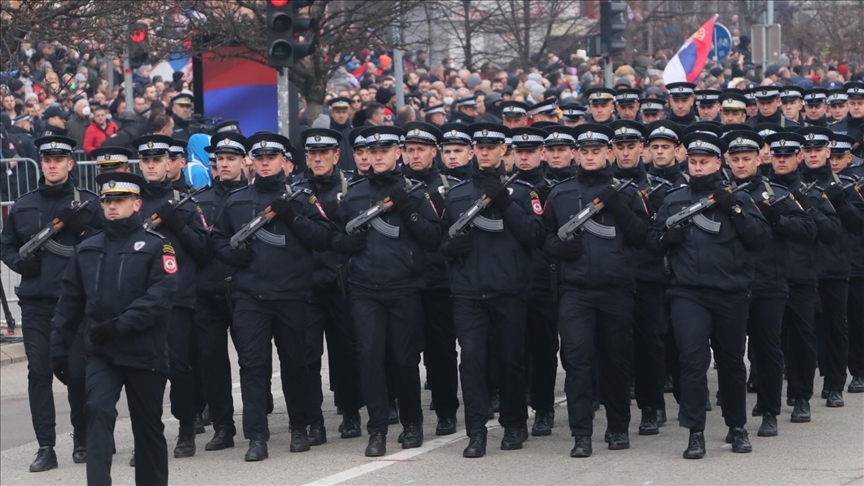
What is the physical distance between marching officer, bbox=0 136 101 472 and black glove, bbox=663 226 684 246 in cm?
416

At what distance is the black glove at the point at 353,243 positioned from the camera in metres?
10.8

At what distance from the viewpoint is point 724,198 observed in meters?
10.1

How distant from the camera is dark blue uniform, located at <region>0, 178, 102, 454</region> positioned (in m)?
11.0

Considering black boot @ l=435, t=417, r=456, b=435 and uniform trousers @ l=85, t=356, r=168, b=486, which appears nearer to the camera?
uniform trousers @ l=85, t=356, r=168, b=486

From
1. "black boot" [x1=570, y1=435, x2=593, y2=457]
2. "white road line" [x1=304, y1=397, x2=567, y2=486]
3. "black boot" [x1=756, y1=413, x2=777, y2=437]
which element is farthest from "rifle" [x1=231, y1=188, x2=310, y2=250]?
"black boot" [x1=756, y1=413, x2=777, y2=437]

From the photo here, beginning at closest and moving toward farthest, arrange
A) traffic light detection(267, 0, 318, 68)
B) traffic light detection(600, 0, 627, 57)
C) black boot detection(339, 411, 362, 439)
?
black boot detection(339, 411, 362, 439)
traffic light detection(267, 0, 318, 68)
traffic light detection(600, 0, 627, 57)

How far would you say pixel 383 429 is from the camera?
10.8m

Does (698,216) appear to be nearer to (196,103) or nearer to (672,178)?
(672,178)

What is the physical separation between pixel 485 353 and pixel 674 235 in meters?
1.59

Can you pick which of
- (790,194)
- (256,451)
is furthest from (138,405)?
(790,194)

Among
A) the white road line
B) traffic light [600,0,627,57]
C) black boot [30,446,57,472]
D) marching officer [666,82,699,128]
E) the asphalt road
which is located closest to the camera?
the asphalt road

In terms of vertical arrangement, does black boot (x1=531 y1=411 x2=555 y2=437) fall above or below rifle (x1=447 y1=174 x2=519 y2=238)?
below

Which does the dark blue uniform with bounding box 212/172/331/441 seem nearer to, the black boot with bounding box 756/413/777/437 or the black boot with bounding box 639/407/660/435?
the black boot with bounding box 639/407/660/435

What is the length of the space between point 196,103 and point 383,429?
10170 millimetres
